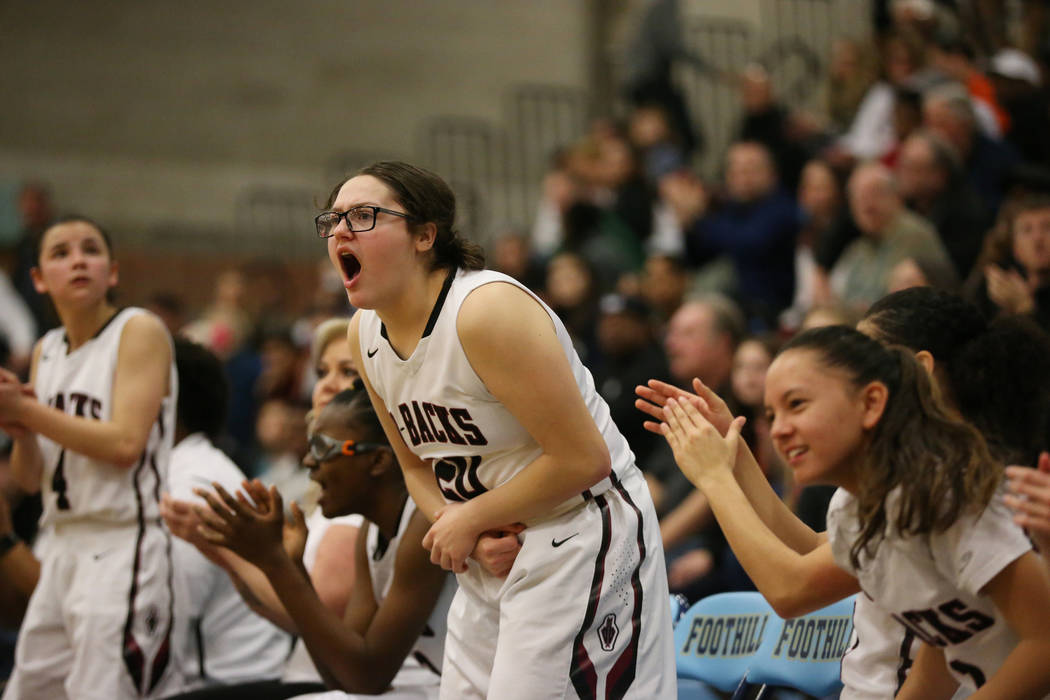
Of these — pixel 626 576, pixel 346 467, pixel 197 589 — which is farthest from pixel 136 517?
pixel 626 576

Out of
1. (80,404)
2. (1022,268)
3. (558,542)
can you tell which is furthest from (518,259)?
(558,542)

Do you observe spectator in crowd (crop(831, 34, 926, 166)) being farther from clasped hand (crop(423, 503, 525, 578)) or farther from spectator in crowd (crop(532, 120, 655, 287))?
clasped hand (crop(423, 503, 525, 578))

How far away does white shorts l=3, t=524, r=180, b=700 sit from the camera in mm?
3998

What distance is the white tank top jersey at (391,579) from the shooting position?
3.67 m

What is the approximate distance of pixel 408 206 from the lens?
304cm

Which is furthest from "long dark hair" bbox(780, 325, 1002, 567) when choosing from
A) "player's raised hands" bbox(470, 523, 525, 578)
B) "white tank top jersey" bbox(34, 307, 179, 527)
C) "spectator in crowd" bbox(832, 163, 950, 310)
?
"spectator in crowd" bbox(832, 163, 950, 310)

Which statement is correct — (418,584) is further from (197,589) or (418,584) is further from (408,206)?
(197,589)

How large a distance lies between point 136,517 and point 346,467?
0.96 m

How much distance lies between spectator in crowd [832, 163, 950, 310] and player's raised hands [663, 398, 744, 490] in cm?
395

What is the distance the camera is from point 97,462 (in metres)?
4.16

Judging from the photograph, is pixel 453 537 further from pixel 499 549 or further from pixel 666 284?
pixel 666 284

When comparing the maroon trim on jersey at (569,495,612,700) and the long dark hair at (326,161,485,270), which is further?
the long dark hair at (326,161,485,270)

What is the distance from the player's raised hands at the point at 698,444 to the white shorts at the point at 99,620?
79.0 inches

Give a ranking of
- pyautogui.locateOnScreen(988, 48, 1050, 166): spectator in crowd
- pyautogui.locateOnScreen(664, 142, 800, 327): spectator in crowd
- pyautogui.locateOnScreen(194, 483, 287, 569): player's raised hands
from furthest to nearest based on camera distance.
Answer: pyautogui.locateOnScreen(664, 142, 800, 327): spectator in crowd < pyautogui.locateOnScreen(988, 48, 1050, 166): spectator in crowd < pyautogui.locateOnScreen(194, 483, 287, 569): player's raised hands
